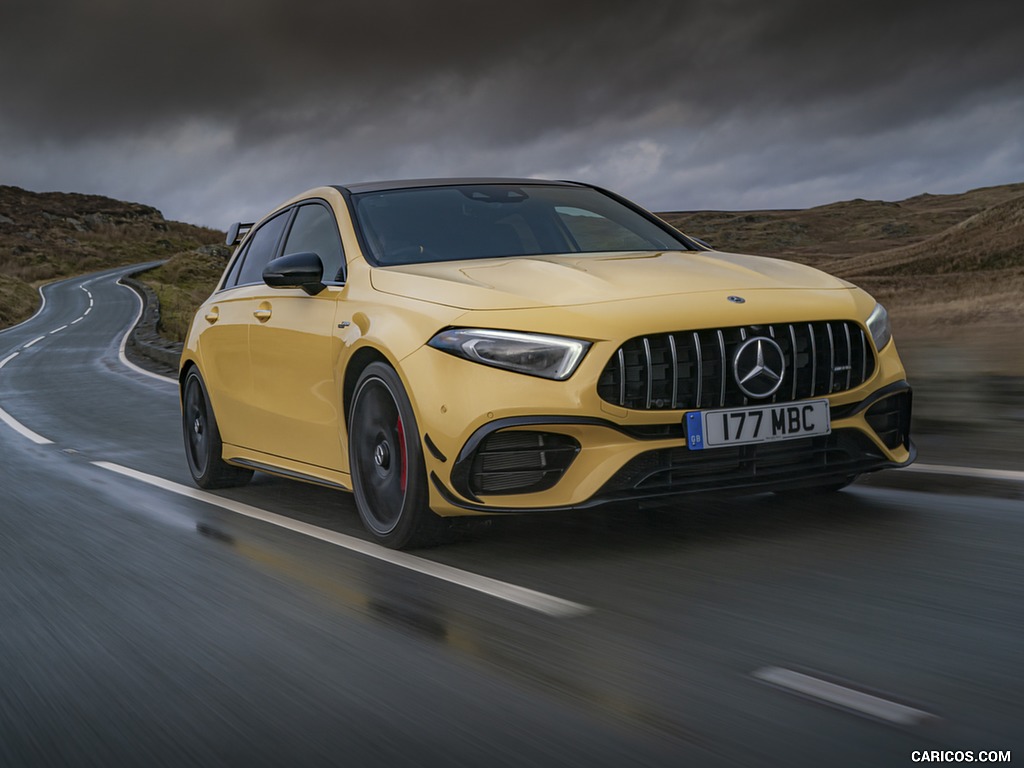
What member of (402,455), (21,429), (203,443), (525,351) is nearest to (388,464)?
(402,455)

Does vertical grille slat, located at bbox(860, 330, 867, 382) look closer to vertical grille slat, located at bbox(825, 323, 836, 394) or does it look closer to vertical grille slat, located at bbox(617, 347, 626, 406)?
vertical grille slat, located at bbox(825, 323, 836, 394)

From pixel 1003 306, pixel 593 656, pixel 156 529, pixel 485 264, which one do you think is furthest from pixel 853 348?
pixel 1003 306

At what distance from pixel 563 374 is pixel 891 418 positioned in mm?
1404

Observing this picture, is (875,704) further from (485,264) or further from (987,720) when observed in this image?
(485,264)

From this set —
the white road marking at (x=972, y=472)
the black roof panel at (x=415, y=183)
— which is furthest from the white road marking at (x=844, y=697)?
the black roof panel at (x=415, y=183)

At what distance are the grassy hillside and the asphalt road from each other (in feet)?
235

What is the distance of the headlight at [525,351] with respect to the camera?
4.42 metres

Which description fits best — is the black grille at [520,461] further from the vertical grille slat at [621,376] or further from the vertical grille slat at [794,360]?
the vertical grille slat at [794,360]

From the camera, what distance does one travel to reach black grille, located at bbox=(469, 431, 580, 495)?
14.7 feet

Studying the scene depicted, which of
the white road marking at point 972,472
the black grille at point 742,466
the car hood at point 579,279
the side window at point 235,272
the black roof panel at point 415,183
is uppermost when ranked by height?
the black roof panel at point 415,183

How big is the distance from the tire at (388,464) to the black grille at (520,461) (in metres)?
0.28

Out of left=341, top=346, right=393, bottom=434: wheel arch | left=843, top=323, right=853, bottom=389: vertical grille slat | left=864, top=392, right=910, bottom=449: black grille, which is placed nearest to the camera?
left=843, top=323, right=853, bottom=389: vertical grille slat

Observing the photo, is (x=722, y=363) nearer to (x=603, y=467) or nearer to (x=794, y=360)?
(x=794, y=360)

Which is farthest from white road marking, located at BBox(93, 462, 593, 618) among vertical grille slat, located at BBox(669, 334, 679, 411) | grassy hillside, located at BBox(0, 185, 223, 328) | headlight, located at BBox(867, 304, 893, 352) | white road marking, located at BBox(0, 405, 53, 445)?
grassy hillside, located at BBox(0, 185, 223, 328)
